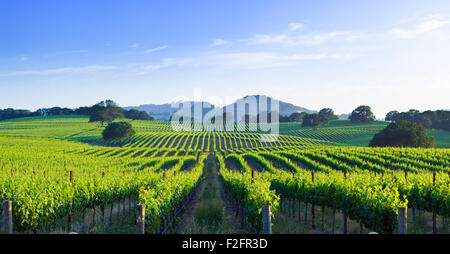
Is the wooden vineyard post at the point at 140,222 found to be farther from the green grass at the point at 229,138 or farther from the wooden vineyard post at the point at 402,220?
the green grass at the point at 229,138

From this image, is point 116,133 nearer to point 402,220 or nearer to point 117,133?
point 117,133

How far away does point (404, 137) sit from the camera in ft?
176

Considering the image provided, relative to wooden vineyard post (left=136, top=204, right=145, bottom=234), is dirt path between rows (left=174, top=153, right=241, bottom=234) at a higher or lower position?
lower

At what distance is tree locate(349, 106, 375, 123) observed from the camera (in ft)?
366

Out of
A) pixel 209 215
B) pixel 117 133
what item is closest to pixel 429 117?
pixel 117 133

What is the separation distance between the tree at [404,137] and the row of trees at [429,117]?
4047 cm

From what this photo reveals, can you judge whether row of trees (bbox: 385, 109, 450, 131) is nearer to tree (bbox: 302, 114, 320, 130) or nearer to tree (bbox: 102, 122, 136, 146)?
tree (bbox: 302, 114, 320, 130)

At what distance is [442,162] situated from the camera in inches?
1047

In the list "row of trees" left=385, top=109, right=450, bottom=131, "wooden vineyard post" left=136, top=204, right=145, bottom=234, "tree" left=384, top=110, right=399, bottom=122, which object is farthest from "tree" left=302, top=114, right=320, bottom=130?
"wooden vineyard post" left=136, top=204, right=145, bottom=234

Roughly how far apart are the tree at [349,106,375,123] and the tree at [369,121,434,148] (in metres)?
58.2

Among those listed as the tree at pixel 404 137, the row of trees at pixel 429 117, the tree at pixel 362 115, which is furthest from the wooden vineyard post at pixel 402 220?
the tree at pixel 362 115

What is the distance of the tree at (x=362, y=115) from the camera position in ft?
366
